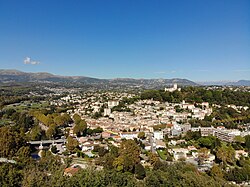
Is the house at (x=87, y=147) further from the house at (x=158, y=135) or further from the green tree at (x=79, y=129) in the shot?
the house at (x=158, y=135)

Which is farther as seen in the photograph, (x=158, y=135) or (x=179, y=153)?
(x=158, y=135)

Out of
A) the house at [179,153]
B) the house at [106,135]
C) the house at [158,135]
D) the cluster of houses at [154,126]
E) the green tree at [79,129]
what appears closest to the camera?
the house at [179,153]

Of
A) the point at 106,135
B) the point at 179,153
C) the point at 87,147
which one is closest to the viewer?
the point at 179,153

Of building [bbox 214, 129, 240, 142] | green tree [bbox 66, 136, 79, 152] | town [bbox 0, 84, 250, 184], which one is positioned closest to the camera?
town [bbox 0, 84, 250, 184]

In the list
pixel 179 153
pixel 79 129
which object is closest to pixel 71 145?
pixel 79 129

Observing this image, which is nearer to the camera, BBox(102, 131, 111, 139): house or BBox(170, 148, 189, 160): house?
BBox(170, 148, 189, 160): house

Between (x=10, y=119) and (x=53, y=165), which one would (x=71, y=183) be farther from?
(x=10, y=119)

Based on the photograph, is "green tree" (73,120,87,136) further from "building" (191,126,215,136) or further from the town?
"building" (191,126,215,136)

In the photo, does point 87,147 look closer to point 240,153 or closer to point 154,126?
point 154,126

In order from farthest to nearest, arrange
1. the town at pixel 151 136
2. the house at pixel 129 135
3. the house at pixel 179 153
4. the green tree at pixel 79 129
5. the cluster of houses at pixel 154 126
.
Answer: the green tree at pixel 79 129, the house at pixel 129 135, the cluster of houses at pixel 154 126, the house at pixel 179 153, the town at pixel 151 136

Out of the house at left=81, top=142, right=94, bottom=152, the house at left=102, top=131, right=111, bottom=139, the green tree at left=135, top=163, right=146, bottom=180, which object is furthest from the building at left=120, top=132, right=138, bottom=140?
the green tree at left=135, top=163, right=146, bottom=180

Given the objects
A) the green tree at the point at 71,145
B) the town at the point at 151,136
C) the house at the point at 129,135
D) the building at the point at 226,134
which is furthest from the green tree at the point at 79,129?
the building at the point at 226,134
